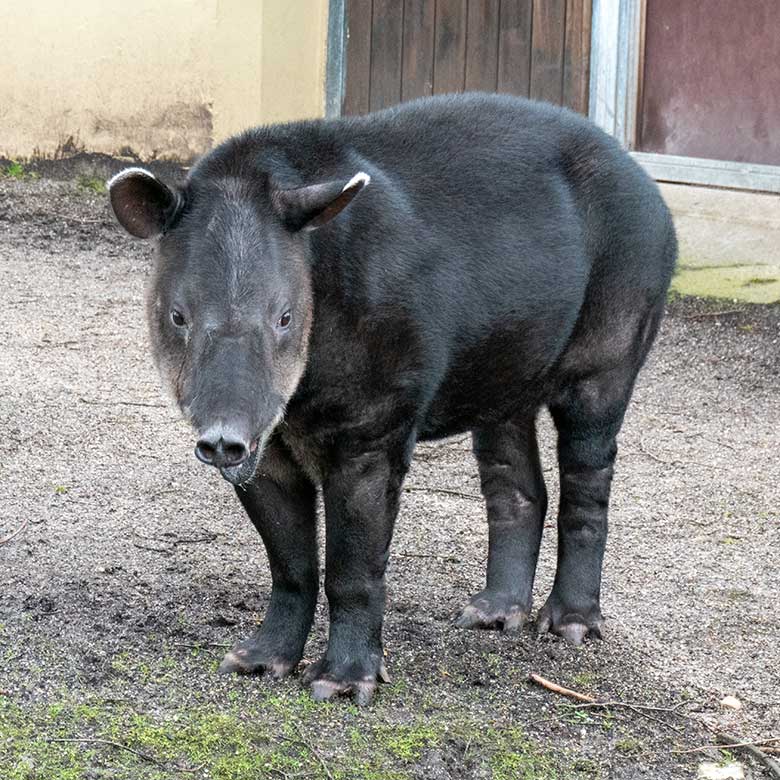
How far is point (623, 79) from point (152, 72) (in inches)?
125

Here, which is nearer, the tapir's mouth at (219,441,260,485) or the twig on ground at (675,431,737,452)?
the tapir's mouth at (219,441,260,485)

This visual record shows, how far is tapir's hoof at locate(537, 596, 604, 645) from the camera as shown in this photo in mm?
5172

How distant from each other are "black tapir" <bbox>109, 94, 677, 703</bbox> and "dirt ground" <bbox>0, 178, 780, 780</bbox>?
0.23 m

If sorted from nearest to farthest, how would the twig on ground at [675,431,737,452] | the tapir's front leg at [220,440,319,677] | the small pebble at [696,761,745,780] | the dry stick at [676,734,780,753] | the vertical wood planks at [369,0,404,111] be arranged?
the small pebble at [696,761,745,780] < the dry stick at [676,734,780,753] < the tapir's front leg at [220,440,319,677] < the twig on ground at [675,431,737,452] < the vertical wood planks at [369,0,404,111]

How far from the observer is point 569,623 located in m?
5.20

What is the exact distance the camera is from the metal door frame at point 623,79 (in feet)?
32.5

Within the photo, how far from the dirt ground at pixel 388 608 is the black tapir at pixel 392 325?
0.23 metres

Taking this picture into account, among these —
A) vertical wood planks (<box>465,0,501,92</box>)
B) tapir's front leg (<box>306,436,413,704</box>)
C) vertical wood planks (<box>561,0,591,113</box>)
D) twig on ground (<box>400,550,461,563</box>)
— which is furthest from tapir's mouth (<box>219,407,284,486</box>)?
vertical wood planks (<box>465,0,501,92</box>)

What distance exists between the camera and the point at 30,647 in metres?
4.64

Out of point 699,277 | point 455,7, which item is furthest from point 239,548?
point 455,7

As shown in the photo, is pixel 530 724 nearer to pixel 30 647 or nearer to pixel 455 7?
pixel 30 647

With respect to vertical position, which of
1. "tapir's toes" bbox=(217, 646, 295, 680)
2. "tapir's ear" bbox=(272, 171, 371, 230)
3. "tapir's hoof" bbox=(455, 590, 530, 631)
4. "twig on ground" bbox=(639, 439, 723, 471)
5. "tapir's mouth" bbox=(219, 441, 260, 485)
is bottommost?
"twig on ground" bbox=(639, 439, 723, 471)

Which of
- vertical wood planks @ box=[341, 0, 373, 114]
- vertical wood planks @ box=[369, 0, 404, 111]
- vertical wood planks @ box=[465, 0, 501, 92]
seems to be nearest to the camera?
vertical wood planks @ box=[465, 0, 501, 92]

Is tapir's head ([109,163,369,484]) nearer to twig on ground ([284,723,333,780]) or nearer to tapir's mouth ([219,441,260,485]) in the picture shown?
tapir's mouth ([219,441,260,485])
